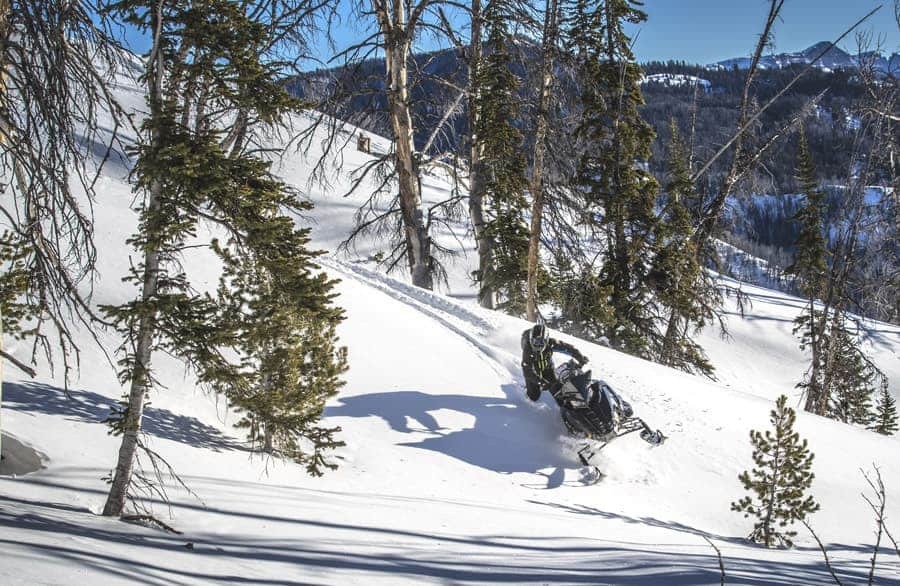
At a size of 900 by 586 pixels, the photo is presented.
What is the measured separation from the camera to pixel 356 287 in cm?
1448

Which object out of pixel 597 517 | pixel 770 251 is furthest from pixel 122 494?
pixel 770 251

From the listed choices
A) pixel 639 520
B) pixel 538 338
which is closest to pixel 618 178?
pixel 538 338

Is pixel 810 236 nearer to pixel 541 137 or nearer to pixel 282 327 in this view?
pixel 541 137

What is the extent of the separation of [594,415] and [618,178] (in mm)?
11858

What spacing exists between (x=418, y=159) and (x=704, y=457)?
9.98 meters

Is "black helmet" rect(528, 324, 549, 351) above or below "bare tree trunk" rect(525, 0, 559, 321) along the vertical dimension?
below

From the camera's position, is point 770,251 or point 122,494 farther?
point 770,251

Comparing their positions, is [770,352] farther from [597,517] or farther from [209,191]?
[209,191]

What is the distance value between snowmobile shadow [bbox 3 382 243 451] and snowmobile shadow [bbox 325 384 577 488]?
73.3 inches

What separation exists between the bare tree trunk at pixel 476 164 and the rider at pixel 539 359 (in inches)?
353

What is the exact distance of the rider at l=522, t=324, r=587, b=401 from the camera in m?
A: 9.29

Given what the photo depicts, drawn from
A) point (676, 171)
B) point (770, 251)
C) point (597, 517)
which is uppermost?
point (770, 251)

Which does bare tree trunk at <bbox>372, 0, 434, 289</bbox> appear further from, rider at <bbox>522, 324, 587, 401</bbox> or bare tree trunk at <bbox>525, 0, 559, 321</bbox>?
rider at <bbox>522, 324, 587, 401</bbox>

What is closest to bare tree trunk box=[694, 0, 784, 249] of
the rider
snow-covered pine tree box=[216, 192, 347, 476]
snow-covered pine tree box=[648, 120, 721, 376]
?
snow-covered pine tree box=[648, 120, 721, 376]
